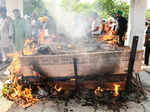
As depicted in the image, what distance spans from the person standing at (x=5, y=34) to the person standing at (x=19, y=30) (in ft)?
0.70

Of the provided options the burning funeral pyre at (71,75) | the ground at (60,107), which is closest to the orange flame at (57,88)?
the burning funeral pyre at (71,75)

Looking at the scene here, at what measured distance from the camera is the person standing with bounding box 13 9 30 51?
6.52 meters

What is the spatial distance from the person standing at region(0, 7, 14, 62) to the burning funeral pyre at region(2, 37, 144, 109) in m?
3.43

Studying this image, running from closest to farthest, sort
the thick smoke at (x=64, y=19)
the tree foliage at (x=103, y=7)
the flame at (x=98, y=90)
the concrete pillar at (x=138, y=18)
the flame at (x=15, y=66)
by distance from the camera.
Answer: the flame at (x=98, y=90), the flame at (x=15, y=66), the concrete pillar at (x=138, y=18), the thick smoke at (x=64, y=19), the tree foliage at (x=103, y=7)

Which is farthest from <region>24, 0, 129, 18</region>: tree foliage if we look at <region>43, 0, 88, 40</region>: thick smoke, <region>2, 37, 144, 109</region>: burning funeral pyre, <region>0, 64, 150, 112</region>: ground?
<region>0, 64, 150, 112</region>: ground

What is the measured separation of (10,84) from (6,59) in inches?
161

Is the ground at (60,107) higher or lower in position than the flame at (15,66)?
lower

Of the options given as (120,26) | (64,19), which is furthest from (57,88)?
(64,19)

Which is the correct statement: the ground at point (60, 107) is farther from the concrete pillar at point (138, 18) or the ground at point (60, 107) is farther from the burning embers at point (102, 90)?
the concrete pillar at point (138, 18)

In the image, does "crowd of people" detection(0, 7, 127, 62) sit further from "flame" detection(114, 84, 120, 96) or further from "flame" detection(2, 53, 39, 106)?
"flame" detection(114, 84, 120, 96)

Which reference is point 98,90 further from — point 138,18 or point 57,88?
point 138,18

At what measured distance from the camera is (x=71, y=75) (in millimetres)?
3703

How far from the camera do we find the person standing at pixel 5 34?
6.74 meters

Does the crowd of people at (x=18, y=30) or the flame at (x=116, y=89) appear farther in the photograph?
the crowd of people at (x=18, y=30)
